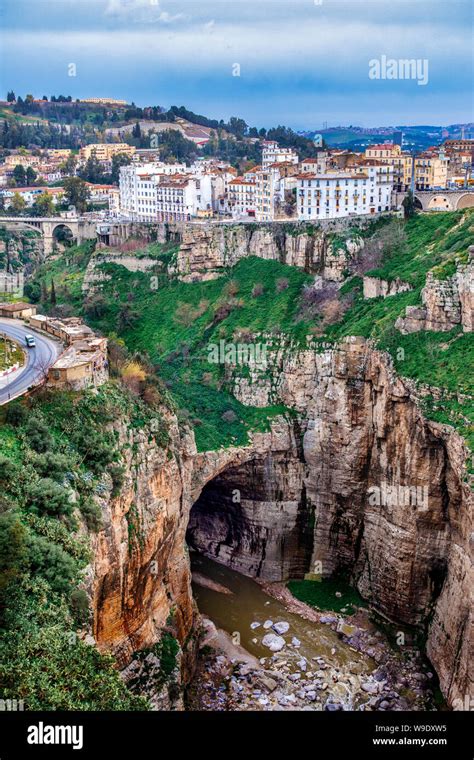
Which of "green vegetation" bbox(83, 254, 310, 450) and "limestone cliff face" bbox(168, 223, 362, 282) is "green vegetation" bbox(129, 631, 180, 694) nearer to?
"green vegetation" bbox(83, 254, 310, 450)

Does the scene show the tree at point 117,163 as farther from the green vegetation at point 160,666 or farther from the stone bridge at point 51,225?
the green vegetation at point 160,666

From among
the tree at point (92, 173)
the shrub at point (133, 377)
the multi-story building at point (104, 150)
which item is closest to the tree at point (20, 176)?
the tree at point (92, 173)

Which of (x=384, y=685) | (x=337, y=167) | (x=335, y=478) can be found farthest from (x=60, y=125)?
(x=384, y=685)

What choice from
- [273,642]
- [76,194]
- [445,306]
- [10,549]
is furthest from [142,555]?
[76,194]

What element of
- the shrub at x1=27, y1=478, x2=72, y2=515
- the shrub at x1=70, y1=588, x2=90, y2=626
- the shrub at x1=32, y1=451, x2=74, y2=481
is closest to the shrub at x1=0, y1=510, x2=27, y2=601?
the shrub at x1=70, y1=588, x2=90, y2=626

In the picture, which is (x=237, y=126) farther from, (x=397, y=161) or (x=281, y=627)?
(x=281, y=627)
